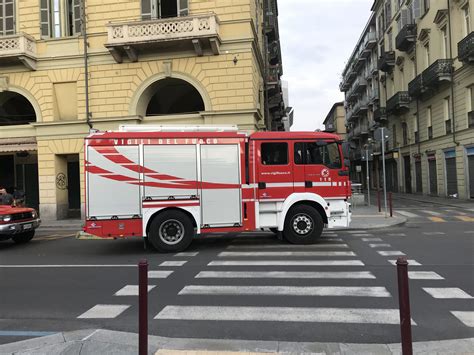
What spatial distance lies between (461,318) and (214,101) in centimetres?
1543

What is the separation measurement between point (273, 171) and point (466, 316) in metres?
6.12

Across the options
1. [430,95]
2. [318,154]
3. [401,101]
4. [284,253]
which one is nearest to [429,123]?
[430,95]

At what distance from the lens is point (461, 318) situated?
5090mm

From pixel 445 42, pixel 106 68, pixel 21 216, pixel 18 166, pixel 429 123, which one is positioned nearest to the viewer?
pixel 21 216

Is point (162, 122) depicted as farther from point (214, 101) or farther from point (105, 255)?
point (105, 255)

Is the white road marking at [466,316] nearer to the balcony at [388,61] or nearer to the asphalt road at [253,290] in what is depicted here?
the asphalt road at [253,290]

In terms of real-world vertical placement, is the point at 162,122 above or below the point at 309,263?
above

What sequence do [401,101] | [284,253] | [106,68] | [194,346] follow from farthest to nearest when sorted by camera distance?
[401,101] → [106,68] → [284,253] → [194,346]

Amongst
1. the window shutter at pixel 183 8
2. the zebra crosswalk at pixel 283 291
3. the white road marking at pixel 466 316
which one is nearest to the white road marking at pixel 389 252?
the zebra crosswalk at pixel 283 291

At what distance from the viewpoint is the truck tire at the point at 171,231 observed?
10078 mm

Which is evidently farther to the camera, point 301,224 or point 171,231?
point 301,224

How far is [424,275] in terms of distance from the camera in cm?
721

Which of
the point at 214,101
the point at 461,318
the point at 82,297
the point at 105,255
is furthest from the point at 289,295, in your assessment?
the point at 214,101

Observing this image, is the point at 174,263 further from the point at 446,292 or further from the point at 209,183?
the point at 446,292
